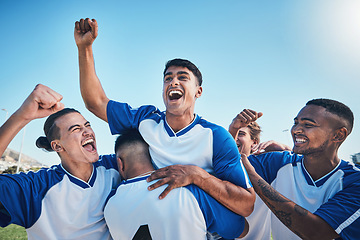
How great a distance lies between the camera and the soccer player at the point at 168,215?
8.37 feet

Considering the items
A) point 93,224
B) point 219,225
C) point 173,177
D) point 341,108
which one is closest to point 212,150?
point 173,177

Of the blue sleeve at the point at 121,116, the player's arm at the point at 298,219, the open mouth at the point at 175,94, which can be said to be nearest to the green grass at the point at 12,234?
the blue sleeve at the point at 121,116

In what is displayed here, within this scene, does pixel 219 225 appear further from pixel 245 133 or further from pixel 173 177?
pixel 245 133

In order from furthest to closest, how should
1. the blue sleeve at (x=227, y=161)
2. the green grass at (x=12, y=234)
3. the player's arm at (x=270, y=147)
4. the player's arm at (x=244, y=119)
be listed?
the green grass at (x=12, y=234) < the player's arm at (x=270, y=147) < the player's arm at (x=244, y=119) < the blue sleeve at (x=227, y=161)

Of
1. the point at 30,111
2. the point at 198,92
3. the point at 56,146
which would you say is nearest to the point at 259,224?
the point at 198,92

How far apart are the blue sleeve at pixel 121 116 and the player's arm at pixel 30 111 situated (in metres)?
0.65

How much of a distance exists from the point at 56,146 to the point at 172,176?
1688 millimetres

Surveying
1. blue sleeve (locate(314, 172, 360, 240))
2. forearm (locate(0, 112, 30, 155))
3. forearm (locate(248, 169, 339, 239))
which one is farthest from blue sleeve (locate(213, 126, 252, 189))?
forearm (locate(0, 112, 30, 155))

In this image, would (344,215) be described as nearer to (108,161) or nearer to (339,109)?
(339,109)

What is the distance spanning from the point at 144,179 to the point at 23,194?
1.32 metres

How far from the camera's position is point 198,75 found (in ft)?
12.5

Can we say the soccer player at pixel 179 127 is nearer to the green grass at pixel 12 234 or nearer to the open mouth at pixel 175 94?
the open mouth at pixel 175 94

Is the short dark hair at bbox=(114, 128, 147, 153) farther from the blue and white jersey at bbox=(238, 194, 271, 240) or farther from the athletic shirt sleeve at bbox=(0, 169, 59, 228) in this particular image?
the blue and white jersey at bbox=(238, 194, 271, 240)

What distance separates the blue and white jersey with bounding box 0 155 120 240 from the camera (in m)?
2.83
